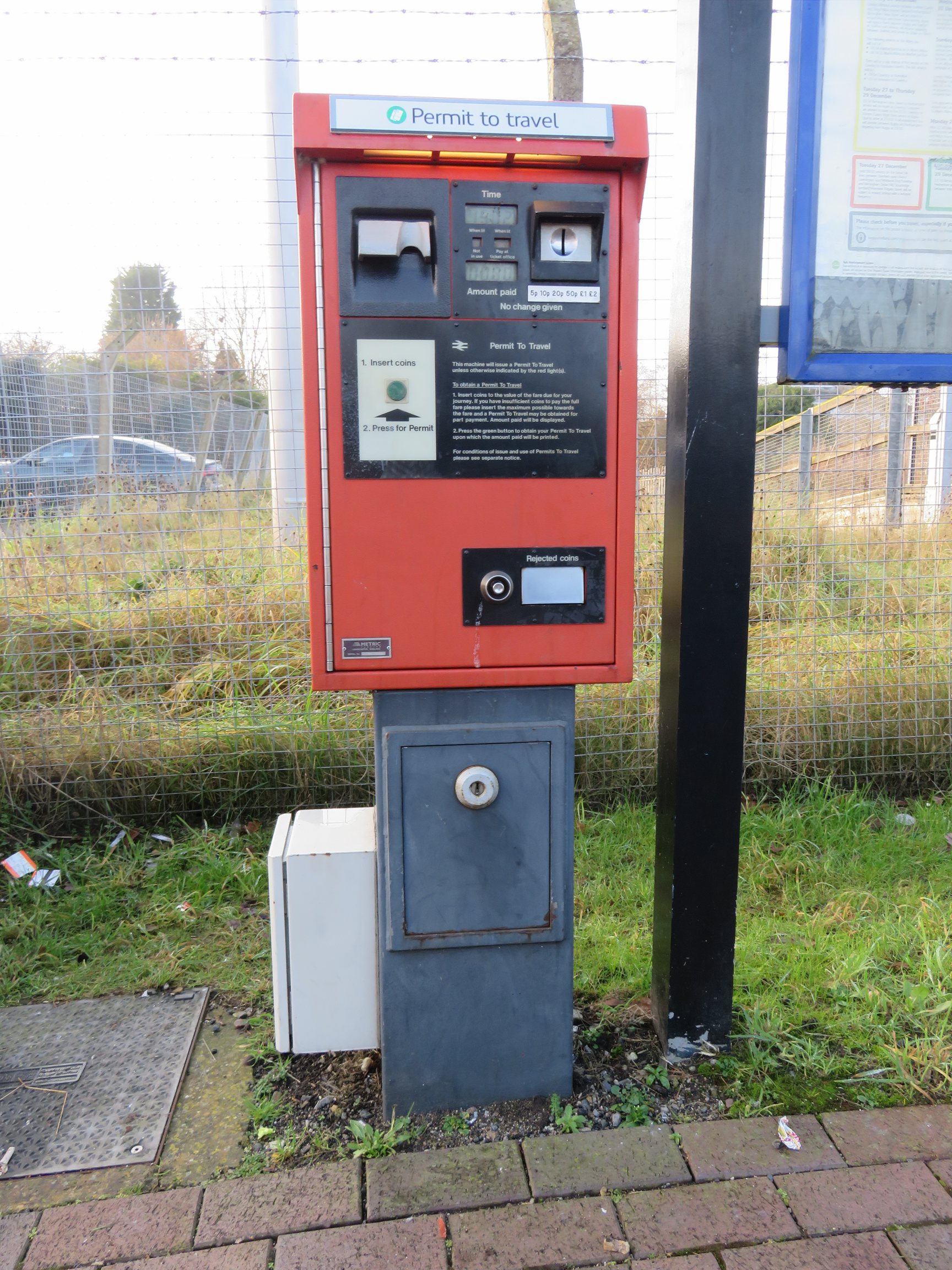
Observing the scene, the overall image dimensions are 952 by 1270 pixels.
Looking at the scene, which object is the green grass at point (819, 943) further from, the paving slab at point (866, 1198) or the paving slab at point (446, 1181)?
the paving slab at point (446, 1181)

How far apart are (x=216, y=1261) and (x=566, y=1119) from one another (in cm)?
79

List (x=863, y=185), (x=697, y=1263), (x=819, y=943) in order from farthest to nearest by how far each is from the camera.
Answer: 1. (x=819, y=943)
2. (x=863, y=185)
3. (x=697, y=1263)

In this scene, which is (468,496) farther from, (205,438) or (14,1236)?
(205,438)

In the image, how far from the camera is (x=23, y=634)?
358 centimetres

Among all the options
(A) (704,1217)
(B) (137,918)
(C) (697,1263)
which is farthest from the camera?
(B) (137,918)

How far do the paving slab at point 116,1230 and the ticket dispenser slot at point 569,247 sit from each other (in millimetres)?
2050

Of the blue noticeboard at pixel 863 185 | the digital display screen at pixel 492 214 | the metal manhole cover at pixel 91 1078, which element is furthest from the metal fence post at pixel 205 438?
the blue noticeboard at pixel 863 185

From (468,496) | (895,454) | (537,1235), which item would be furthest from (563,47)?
(537,1235)

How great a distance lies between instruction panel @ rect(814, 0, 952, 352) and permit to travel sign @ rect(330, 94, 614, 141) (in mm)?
709

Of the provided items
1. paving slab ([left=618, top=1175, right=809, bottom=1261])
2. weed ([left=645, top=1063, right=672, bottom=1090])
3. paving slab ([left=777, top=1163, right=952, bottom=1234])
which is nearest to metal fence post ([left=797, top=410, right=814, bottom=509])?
weed ([left=645, top=1063, right=672, bottom=1090])

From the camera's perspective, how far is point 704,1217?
181 centimetres

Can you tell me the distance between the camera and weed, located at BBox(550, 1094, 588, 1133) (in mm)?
2043

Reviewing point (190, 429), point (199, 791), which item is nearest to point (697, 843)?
point (199, 791)

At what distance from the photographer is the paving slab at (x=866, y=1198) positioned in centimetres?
181
